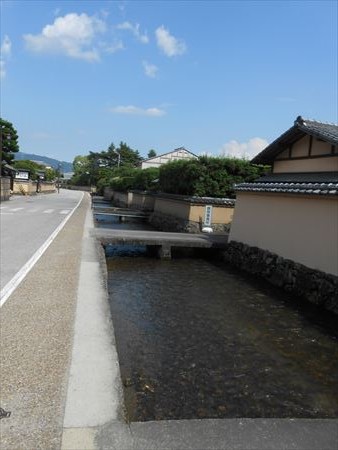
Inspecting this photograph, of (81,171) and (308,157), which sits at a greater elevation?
(81,171)

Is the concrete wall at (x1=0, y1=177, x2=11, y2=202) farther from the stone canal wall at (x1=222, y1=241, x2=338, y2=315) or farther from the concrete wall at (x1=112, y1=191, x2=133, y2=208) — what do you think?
the stone canal wall at (x1=222, y1=241, x2=338, y2=315)

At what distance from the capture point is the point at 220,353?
7723 millimetres

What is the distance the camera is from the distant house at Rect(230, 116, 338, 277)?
11.9 meters

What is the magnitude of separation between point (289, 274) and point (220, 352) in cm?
626

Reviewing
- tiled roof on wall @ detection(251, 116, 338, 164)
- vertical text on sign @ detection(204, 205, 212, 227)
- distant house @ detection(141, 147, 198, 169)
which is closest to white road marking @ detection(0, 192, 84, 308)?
tiled roof on wall @ detection(251, 116, 338, 164)

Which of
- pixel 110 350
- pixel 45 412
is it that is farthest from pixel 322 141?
pixel 45 412

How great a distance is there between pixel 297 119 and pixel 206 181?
11.8 meters

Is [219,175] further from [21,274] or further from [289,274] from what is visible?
[21,274]

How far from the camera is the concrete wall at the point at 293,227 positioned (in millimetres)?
11703

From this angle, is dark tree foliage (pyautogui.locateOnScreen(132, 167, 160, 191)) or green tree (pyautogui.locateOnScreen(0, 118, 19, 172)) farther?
green tree (pyautogui.locateOnScreen(0, 118, 19, 172))

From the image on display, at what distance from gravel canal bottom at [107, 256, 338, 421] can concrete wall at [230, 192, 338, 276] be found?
59.0 inches

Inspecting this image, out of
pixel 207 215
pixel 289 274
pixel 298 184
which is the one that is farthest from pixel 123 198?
pixel 289 274

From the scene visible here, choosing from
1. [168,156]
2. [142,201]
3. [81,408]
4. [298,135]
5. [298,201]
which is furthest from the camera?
[168,156]

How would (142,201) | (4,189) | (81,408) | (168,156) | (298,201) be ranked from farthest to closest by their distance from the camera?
(168,156) < (142,201) < (4,189) < (298,201) < (81,408)
